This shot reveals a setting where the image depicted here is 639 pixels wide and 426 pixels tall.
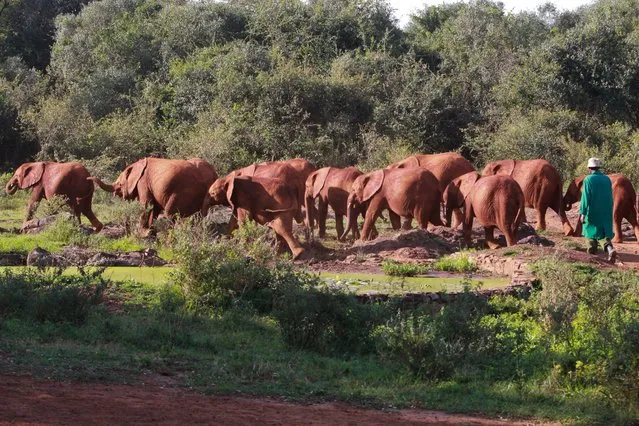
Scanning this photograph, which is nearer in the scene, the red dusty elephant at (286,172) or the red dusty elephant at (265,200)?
the red dusty elephant at (265,200)

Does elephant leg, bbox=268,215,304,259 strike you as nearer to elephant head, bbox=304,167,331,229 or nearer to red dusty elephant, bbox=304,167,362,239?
red dusty elephant, bbox=304,167,362,239

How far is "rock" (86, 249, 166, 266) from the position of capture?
16.0m

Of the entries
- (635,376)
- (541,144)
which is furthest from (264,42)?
(635,376)

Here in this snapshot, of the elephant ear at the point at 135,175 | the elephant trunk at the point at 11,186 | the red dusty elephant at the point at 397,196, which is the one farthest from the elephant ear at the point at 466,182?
the elephant trunk at the point at 11,186

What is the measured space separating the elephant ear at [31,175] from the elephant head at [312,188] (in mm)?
5573

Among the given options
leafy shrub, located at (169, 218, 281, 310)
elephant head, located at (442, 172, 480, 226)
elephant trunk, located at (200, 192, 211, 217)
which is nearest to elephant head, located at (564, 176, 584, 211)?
elephant head, located at (442, 172, 480, 226)

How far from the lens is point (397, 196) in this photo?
20344 millimetres

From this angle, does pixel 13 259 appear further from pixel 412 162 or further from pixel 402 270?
pixel 412 162

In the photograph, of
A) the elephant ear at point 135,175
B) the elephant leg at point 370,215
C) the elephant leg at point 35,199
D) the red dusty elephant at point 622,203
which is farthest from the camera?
the elephant leg at point 35,199

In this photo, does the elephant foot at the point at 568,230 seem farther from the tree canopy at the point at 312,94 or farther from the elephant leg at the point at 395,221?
the tree canopy at the point at 312,94

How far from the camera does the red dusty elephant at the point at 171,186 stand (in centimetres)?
2045

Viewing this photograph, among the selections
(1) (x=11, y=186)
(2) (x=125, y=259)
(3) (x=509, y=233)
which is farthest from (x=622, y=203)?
(1) (x=11, y=186)

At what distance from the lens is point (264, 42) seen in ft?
139

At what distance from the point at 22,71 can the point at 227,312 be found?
31543 mm
